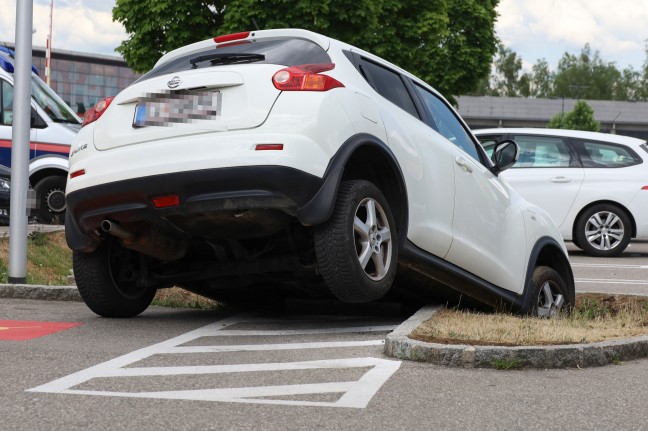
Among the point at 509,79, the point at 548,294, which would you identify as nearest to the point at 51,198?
the point at 548,294

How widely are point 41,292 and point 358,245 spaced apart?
3368 mm

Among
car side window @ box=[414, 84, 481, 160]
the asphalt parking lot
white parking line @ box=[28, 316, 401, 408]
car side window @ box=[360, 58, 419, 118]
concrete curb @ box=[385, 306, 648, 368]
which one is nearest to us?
the asphalt parking lot

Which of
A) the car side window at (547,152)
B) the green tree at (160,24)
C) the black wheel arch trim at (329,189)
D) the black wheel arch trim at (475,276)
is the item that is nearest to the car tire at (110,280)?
the black wheel arch trim at (329,189)

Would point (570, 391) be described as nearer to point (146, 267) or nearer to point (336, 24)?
point (146, 267)

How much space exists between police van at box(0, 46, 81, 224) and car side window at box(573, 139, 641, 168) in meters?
7.24

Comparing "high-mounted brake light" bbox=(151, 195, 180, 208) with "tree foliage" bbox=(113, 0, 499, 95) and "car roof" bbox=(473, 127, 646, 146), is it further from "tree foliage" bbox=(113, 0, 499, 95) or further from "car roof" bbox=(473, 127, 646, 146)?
"tree foliage" bbox=(113, 0, 499, 95)

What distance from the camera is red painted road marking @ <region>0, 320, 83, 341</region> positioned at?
5641 mm

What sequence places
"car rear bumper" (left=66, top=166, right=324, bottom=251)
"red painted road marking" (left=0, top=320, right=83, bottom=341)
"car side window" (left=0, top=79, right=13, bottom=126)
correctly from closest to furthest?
"car rear bumper" (left=66, top=166, right=324, bottom=251), "red painted road marking" (left=0, top=320, right=83, bottom=341), "car side window" (left=0, top=79, right=13, bottom=126)

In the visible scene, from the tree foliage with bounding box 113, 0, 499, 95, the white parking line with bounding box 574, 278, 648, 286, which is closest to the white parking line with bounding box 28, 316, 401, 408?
the white parking line with bounding box 574, 278, 648, 286

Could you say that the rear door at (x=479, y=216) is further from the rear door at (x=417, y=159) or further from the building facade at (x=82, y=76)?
the building facade at (x=82, y=76)

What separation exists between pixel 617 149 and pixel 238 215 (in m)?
10.4

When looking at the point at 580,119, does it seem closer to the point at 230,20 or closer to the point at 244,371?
the point at 230,20

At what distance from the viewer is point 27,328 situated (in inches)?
237

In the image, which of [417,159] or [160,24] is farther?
[160,24]
